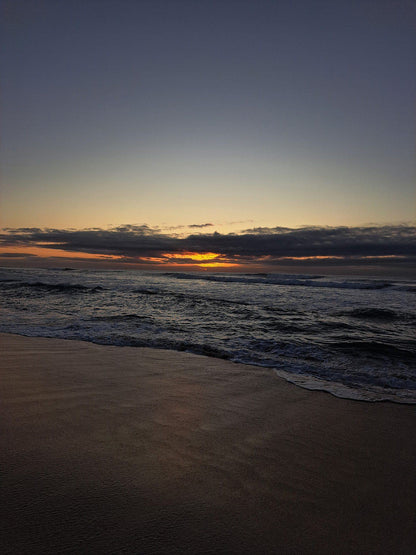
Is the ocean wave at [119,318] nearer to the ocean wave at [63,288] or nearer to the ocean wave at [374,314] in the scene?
the ocean wave at [374,314]

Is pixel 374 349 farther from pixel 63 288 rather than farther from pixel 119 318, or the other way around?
pixel 63 288

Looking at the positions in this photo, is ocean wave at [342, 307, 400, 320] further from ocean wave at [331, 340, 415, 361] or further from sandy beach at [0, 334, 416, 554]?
sandy beach at [0, 334, 416, 554]

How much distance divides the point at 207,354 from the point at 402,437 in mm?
3575

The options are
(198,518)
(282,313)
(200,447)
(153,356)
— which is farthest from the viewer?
(282,313)

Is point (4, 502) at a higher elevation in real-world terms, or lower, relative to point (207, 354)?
higher

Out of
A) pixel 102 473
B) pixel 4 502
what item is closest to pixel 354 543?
pixel 102 473

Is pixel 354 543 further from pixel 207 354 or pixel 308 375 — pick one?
pixel 207 354

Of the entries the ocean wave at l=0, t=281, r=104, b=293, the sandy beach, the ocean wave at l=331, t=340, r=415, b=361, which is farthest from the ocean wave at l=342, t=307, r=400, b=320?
the ocean wave at l=0, t=281, r=104, b=293

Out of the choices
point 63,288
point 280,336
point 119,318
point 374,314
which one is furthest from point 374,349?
point 63,288

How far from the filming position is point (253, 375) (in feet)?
16.0

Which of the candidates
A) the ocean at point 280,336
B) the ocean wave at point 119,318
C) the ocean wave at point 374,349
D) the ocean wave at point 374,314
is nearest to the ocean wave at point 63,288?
the ocean at point 280,336

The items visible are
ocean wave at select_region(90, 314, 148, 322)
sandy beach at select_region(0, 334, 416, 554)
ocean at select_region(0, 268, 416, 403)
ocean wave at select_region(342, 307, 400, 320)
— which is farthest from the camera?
ocean wave at select_region(342, 307, 400, 320)

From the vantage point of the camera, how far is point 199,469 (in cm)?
234

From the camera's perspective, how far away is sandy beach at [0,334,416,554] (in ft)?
5.58
